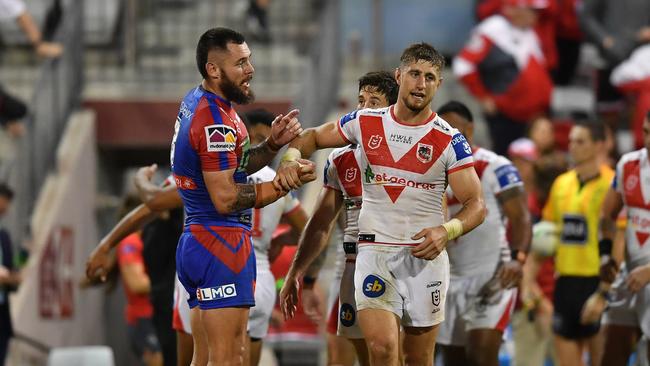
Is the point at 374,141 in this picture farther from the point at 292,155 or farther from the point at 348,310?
the point at 348,310

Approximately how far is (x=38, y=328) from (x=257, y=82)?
13.8 ft

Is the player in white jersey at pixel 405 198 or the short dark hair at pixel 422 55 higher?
the short dark hair at pixel 422 55

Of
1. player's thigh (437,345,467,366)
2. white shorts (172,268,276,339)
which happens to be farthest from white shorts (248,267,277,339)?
player's thigh (437,345,467,366)

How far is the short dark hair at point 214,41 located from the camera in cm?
946

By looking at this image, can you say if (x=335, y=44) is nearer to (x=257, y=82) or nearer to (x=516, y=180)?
(x=257, y=82)

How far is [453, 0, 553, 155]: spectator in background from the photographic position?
1727 cm

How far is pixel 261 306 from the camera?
37.0 feet

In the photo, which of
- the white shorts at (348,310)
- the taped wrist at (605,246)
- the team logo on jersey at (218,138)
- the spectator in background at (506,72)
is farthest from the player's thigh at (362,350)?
the spectator in background at (506,72)

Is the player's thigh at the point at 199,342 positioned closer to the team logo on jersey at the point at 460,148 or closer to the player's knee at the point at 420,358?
the player's knee at the point at 420,358

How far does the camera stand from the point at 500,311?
1185cm

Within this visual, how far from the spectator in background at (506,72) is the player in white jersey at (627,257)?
4976 millimetres

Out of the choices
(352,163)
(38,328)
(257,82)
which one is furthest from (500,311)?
(257,82)

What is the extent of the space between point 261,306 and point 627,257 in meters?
2.94

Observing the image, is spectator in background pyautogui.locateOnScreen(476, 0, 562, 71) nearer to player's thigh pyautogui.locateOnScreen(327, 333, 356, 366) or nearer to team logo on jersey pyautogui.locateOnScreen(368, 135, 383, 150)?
player's thigh pyautogui.locateOnScreen(327, 333, 356, 366)
